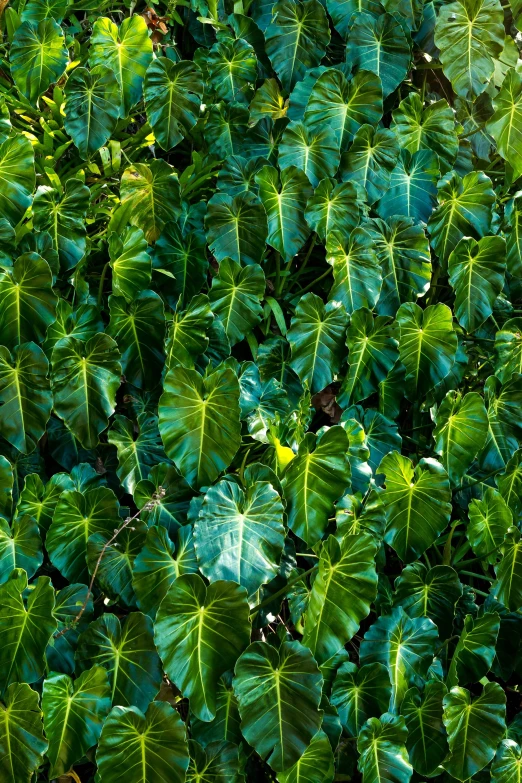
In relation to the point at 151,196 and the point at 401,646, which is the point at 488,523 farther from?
the point at 151,196

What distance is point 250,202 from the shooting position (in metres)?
1.94

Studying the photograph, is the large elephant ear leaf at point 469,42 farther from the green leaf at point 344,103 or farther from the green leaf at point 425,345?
the green leaf at point 425,345

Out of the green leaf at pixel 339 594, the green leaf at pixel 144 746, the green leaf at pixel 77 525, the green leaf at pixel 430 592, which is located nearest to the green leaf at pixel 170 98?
the green leaf at pixel 77 525

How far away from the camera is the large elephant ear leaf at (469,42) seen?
6.88ft

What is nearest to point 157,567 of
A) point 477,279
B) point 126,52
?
point 477,279

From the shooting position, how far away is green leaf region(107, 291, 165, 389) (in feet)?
5.98

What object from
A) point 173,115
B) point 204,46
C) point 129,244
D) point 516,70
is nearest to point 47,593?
point 129,244

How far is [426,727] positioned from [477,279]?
1.02 m

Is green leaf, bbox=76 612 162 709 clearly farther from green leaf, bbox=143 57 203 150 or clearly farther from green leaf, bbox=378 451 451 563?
green leaf, bbox=143 57 203 150

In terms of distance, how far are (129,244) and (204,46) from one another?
2.45 feet

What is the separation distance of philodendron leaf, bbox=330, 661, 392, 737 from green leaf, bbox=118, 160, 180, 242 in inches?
41.5

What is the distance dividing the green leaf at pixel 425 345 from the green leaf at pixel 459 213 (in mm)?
188

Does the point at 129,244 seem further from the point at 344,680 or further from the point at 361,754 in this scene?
the point at 361,754

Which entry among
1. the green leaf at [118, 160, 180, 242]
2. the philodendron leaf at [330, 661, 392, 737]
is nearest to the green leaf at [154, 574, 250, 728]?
the philodendron leaf at [330, 661, 392, 737]
